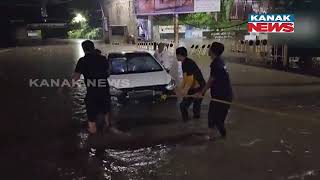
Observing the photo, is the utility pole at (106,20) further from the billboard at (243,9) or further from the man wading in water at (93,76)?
the man wading in water at (93,76)

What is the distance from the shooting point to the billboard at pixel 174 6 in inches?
1182

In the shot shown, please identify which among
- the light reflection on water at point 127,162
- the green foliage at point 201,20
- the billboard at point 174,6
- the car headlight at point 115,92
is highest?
the billboard at point 174,6

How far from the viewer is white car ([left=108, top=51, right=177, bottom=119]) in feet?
37.7

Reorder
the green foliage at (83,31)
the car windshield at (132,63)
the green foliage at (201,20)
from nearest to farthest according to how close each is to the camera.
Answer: the car windshield at (132,63)
the green foliage at (201,20)
the green foliage at (83,31)

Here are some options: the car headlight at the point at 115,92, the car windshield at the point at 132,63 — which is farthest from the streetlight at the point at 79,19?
the car headlight at the point at 115,92

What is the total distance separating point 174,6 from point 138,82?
22.2 meters

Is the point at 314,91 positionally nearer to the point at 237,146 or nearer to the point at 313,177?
the point at 237,146

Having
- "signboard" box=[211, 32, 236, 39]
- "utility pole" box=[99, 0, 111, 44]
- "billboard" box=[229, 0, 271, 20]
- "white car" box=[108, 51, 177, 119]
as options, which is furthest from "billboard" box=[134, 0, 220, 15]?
"white car" box=[108, 51, 177, 119]

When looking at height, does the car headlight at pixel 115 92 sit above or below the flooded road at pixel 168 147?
above

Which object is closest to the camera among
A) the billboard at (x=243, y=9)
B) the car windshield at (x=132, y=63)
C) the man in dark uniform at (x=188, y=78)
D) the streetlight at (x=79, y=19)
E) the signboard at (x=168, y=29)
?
the man in dark uniform at (x=188, y=78)

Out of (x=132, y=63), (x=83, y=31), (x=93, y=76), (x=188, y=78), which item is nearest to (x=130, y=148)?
(x=93, y=76)

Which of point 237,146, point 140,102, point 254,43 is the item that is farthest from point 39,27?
point 237,146

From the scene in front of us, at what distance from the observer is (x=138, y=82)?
1155 centimetres

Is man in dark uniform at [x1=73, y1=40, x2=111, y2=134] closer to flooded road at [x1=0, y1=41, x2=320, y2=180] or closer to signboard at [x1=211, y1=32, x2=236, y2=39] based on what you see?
flooded road at [x1=0, y1=41, x2=320, y2=180]
